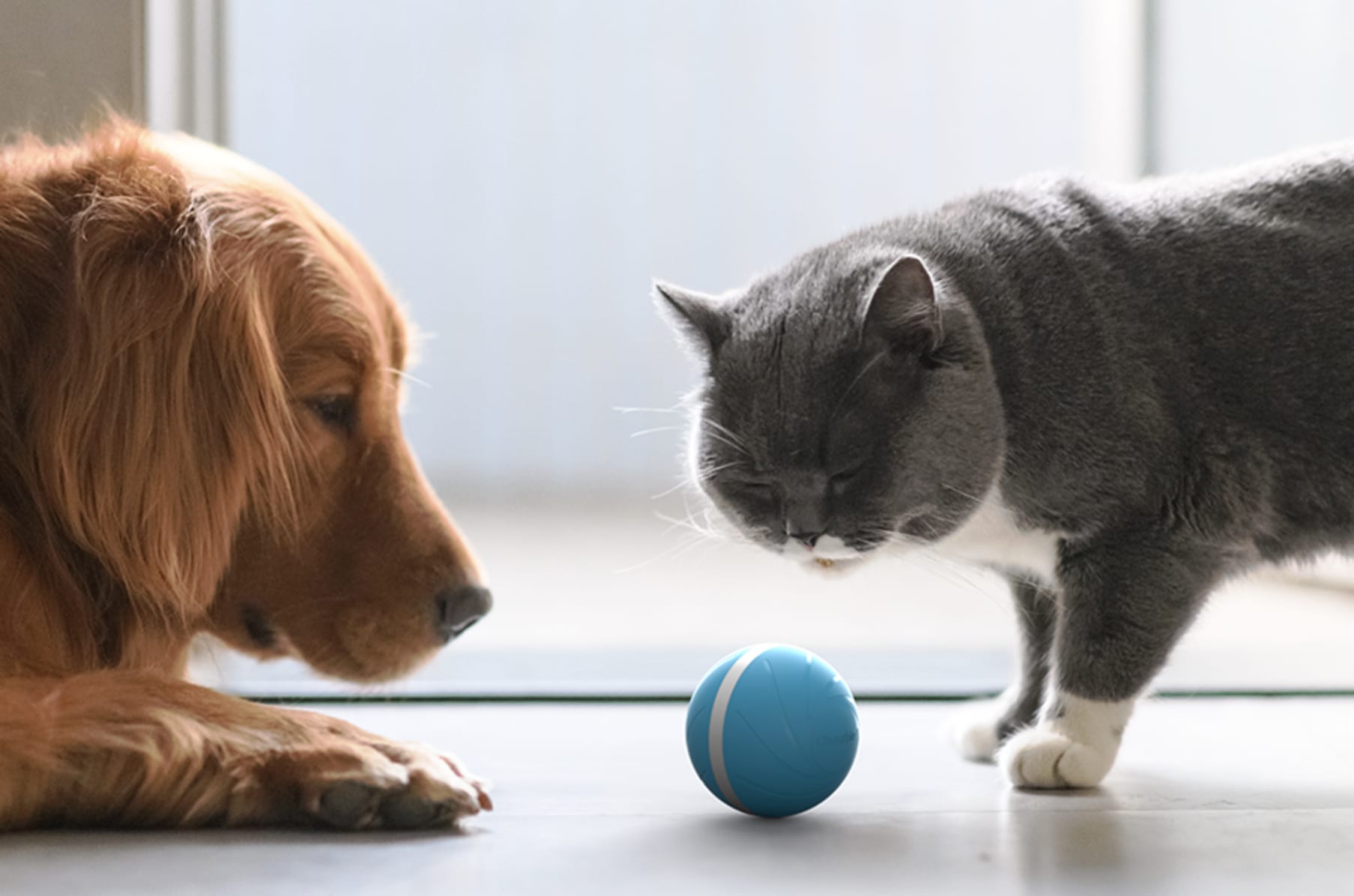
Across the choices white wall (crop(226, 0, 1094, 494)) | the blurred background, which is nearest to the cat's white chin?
the blurred background

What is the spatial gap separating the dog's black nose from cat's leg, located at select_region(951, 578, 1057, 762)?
664mm

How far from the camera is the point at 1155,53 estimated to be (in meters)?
2.62

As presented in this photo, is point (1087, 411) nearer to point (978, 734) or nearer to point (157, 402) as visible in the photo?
point (978, 734)

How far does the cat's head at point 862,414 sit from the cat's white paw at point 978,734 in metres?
0.30

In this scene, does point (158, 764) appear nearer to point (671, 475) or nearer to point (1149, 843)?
point (1149, 843)

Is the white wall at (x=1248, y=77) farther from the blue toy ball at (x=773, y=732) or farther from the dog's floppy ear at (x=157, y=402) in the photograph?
the dog's floppy ear at (x=157, y=402)

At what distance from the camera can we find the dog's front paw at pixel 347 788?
3.84 ft

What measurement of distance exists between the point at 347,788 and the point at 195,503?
1.16ft

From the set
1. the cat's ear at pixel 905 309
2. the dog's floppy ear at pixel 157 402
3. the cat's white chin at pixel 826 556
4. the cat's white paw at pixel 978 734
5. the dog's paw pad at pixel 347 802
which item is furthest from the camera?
the cat's white paw at pixel 978 734

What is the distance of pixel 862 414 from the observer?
1.51 meters

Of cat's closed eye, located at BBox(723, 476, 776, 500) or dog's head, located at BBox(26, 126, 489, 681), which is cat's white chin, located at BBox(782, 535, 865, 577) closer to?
cat's closed eye, located at BBox(723, 476, 776, 500)

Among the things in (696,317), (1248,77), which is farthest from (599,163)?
(1248,77)

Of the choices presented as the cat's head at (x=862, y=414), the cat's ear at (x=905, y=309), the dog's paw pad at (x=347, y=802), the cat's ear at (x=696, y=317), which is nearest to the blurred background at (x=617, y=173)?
the cat's ear at (x=696, y=317)

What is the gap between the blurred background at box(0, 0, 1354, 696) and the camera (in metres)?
2.40
